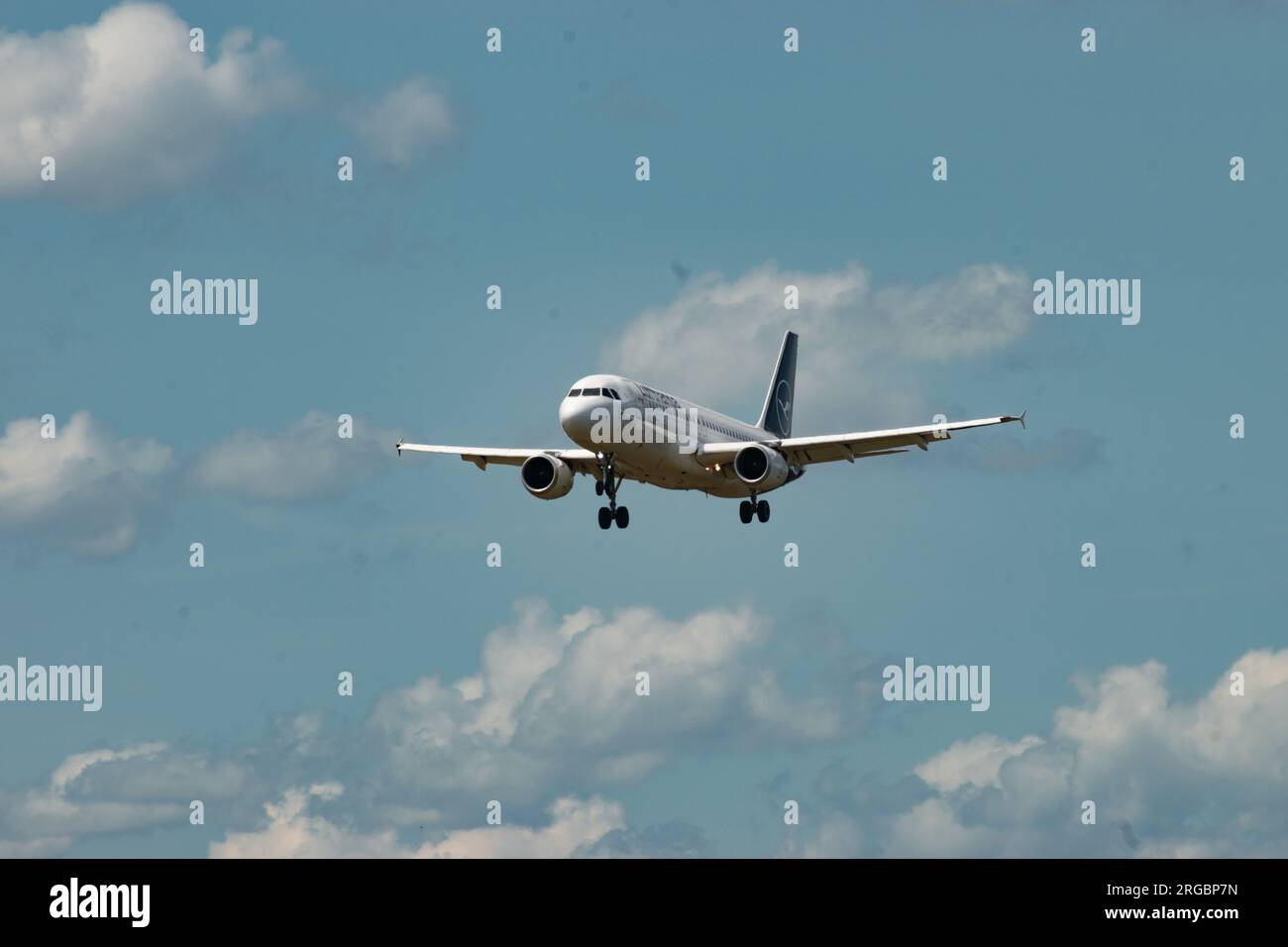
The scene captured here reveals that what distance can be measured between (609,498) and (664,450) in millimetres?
3321

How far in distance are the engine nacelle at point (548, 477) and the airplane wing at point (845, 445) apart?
6085mm

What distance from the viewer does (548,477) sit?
91.7 meters

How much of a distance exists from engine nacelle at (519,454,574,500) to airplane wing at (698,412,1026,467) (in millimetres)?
6085

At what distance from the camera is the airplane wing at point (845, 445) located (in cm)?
8938

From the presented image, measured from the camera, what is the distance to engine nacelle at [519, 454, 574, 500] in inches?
3607

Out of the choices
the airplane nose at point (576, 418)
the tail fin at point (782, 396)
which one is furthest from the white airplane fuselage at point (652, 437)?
the tail fin at point (782, 396)

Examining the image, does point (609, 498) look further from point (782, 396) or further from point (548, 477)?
point (782, 396)

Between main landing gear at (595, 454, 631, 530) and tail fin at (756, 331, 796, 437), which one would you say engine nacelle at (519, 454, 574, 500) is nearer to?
main landing gear at (595, 454, 631, 530)
